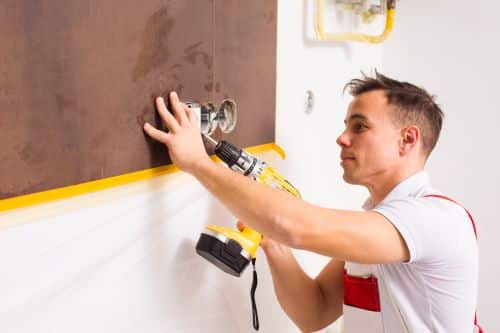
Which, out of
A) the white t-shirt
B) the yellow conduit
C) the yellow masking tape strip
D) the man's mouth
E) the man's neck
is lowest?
the white t-shirt

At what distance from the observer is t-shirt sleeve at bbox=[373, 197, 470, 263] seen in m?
0.90

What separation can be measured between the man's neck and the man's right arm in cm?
28

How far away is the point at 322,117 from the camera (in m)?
1.49

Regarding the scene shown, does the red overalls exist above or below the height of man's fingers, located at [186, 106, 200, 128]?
below

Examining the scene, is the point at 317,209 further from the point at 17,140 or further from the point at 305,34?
the point at 305,34

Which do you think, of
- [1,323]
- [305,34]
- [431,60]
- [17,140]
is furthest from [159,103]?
[431,60]

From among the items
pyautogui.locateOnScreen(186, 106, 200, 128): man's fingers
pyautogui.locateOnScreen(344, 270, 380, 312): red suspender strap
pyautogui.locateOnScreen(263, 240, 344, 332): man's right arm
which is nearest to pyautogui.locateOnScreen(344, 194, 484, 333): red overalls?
pyautogui.locateOnScreen(344, 270, 380, 312): red suspender strap

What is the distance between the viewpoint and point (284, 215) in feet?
2.77

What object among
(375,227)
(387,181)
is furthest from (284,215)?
(387,181)

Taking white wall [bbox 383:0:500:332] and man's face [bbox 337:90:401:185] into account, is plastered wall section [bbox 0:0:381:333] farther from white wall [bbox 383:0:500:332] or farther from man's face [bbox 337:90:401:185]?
white wall [bbox 383:0:500:332]

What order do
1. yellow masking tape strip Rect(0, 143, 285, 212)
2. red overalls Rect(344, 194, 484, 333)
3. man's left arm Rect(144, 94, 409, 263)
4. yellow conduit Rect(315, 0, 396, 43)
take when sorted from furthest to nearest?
1. yellow conduit Rect(315, 0, 396, 43)
2. red overalls Rect(344, 194, 484, 333)
3. man's left arm Rect(144, 94, 409, 263)
4. yellow masking tape strip Rect(0, 143, 285, 212)

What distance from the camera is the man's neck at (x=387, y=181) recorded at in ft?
3.60

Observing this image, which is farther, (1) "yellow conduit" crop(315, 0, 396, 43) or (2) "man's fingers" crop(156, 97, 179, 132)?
(1) "yellow conduit" crop(315, 0, 396, 43)

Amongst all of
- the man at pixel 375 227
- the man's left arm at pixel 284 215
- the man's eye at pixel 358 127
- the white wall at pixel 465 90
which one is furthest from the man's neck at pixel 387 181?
the white wall at pixel 465 90
